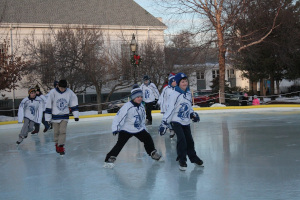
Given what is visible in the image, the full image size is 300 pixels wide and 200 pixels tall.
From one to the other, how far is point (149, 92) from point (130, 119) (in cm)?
631

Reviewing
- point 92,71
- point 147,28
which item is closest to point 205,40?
point 92,71

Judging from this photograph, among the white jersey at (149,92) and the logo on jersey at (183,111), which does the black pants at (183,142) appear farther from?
the white jersey at (149,92)

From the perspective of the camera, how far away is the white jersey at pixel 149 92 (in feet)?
44.3

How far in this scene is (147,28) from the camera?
35.6 metres

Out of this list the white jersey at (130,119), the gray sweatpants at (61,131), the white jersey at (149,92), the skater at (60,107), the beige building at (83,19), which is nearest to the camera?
the white jersey at (130,119)

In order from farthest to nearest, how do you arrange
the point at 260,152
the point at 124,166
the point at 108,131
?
1. the point at 108,131
2. the point at 260,152
3. the point at 124,166

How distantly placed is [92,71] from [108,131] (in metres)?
13.5

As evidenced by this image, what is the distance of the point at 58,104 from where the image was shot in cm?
884

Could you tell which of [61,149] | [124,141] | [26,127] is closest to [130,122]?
[124,141]

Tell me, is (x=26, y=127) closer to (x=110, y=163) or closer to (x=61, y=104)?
(x=61, y=104)

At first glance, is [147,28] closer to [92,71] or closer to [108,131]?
[92,71]

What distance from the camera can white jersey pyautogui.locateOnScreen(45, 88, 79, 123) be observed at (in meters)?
8.80

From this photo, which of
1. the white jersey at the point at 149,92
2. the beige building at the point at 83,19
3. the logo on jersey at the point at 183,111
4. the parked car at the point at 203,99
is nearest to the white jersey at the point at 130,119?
the logo on jersey at the point at 183,111

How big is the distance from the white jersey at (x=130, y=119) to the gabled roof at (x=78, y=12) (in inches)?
1013
